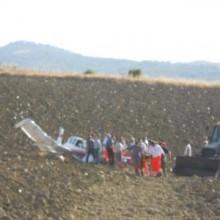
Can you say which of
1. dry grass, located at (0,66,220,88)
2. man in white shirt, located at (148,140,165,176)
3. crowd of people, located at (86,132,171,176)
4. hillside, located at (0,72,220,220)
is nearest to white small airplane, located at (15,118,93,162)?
hillside, located at (0,72,220,220)

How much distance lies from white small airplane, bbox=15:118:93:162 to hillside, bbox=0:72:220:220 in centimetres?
43

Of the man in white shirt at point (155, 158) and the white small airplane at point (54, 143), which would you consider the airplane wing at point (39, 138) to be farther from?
the man in white shirt at point (155, 158)

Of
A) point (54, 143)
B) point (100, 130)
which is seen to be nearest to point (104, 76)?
point (100, 130)

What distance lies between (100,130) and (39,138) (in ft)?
24.3

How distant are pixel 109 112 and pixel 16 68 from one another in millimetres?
11834

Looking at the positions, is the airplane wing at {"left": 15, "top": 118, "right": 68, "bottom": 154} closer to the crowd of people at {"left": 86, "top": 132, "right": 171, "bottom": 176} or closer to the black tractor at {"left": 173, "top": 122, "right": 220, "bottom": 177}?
the crowd of people at {"left": 86, "top": 132, "right": 171, "bottom": 176}

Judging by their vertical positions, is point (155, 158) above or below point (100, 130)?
above

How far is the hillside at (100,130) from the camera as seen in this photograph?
24969 millimetres

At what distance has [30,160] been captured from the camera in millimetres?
32344

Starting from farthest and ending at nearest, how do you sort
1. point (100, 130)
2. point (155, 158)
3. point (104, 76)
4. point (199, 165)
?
point (104, 76)
point (100, 130)
point (199, 165)
point (155, 158)

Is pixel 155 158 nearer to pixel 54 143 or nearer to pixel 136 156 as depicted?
pixel 136 156

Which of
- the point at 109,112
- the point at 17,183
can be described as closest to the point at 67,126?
the point at 109,112

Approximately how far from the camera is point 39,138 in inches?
1646

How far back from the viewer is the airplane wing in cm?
3938
